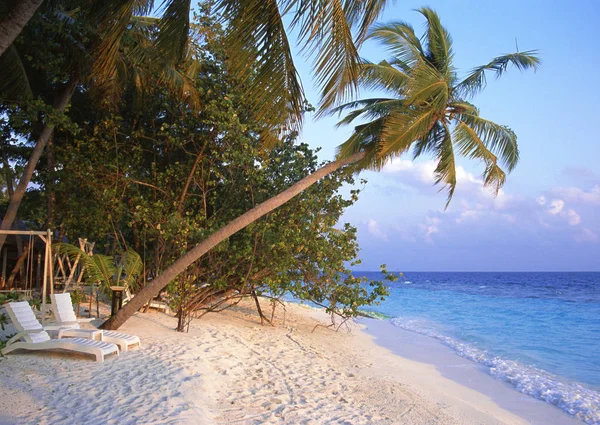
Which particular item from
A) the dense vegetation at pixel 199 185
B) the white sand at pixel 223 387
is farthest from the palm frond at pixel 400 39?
the white sand at pixel 223 387

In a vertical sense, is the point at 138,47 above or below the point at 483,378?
above

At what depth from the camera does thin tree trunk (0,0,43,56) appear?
362cm

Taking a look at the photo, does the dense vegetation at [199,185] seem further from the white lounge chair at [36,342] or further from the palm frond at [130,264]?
the white lounge chair at [36,342]

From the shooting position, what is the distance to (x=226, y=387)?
5719 millimetres

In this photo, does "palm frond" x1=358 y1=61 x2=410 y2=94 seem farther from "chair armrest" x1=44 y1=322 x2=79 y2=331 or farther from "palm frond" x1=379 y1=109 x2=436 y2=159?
"chair armrest" x1=44 y1=322 x2=79 y2=331

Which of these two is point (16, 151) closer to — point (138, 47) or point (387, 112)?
point (138, 47)

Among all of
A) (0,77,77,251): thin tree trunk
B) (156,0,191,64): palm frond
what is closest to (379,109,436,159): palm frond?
(156,0,191,64): palm frond

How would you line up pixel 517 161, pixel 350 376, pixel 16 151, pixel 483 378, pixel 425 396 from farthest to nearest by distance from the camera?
pixel 16 151 < pixel 517 161 < pixel 483 378 < pixel 350 376 < pixel 425 396

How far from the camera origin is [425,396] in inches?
256

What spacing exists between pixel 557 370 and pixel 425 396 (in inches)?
202

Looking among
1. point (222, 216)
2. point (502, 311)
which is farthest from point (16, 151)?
point (502, 311)

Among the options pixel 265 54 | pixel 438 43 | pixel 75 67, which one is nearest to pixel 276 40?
pixel 265 54

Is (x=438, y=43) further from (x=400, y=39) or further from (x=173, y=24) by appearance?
(x=173, y=24)

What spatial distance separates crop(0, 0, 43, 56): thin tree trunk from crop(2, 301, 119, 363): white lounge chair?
3.78 metres
